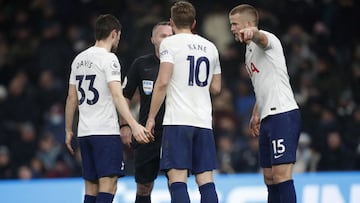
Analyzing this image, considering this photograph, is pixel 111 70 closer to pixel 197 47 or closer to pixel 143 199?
pixel 197 47

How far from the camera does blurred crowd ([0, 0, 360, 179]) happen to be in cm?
1531

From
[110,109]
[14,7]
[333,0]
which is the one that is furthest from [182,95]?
[14,7]

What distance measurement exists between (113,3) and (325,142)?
4.81 meters

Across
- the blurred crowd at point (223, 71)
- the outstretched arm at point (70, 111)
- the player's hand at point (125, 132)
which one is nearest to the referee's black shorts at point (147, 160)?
the player's hand at point (125, 132)

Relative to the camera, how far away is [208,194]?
32.1 feet

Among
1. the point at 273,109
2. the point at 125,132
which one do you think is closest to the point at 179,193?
the point at 273,109

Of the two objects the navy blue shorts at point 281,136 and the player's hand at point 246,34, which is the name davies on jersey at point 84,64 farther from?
the navy blue shorts at point 281,136

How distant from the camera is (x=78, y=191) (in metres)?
13.0

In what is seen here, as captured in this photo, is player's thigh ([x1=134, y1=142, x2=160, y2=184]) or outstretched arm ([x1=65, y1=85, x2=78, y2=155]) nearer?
outstretched arm ([x1=65, y1=85, x2=78, y2=155])

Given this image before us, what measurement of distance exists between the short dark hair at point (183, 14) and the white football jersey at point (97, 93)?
0.69 meters

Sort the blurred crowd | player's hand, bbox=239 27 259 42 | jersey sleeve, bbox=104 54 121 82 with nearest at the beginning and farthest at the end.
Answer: player's hand, bbox=239 27 259 42 < jersey sleeve, bbox=104 54 121 82 < the blurred crowd

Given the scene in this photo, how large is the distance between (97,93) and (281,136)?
5.63 feet

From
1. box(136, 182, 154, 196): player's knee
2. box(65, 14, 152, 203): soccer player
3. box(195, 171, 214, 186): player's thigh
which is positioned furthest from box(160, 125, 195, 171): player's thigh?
box(136, 182, 154, 196): player's knee

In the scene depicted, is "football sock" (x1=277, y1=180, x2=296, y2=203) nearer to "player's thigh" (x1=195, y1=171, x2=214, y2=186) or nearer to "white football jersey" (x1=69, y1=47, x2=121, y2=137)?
"player's thigh" (x1=195, y1=171, x2=214, y2=186)
